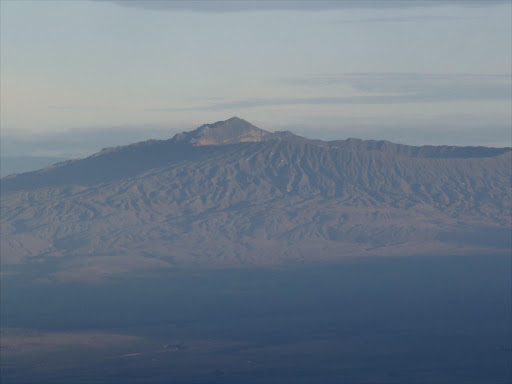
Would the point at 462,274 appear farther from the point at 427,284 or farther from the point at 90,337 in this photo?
the point at 90,337

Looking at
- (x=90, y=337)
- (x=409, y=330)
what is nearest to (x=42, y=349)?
(x=90, y=337)

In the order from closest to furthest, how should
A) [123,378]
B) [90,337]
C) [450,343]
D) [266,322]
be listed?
[123,378], [450,343], [90,337], [266,322]

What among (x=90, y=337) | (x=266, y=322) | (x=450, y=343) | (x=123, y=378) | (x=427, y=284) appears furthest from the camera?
(x=427, y=284)

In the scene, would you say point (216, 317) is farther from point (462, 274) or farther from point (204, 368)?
point (462, 274)

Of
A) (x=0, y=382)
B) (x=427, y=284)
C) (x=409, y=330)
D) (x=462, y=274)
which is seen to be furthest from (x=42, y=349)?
(x=462, y=274)

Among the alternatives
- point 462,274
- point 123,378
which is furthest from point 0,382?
point 462,274

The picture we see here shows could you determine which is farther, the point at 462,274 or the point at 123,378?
the point at 462,274

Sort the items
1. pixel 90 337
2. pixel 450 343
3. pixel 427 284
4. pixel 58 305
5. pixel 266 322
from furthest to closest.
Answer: pixel 427 284 < pixel 58 305 < pixel 266 322 < pixel 90 337 < pixel 450 343

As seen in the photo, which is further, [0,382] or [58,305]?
[58,305]

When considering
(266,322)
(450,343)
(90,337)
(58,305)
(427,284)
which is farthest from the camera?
(427,284)
